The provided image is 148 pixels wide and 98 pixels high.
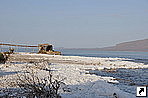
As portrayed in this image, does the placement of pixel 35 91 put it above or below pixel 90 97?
above

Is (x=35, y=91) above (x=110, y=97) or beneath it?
above

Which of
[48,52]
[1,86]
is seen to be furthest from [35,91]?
[48,52]

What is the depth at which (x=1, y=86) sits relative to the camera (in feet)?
25.5

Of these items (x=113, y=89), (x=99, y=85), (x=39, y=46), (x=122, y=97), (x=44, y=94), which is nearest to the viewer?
(x=44, y=94)

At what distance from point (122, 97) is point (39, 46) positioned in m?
41.6

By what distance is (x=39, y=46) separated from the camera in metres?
46.5

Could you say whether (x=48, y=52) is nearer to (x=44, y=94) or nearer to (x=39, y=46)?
(x=39, y=46)

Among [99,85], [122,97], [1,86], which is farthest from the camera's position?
[1,86]

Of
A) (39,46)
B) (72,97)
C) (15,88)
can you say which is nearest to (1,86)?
(15,88)

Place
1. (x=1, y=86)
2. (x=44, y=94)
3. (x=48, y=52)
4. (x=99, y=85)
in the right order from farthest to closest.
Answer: (x=48, y=52)
(x=1, y=86)
(x=99, y=85)
(x=44, y=94)

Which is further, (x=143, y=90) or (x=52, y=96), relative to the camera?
(x=143, y=90)

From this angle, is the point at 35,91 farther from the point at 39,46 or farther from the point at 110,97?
the point at 39,46

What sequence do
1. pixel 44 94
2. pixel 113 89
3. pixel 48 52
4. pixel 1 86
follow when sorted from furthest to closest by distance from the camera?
1. pixel 48 52
2. pixel 1 86
3. pixel 113 89
4. pixel 44 94

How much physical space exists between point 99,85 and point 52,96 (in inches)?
107
